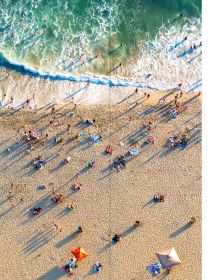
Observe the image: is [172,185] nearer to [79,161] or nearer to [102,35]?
[79,161]

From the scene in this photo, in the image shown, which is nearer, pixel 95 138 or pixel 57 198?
pixel 57 198

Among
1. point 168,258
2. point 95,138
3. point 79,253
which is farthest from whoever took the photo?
point 95,138

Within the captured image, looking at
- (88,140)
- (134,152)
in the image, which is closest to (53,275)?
(88,140)

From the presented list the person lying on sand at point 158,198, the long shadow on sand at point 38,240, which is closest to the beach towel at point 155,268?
the person lying on sand at point 158,198

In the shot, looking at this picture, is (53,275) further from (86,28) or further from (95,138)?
(86,28)

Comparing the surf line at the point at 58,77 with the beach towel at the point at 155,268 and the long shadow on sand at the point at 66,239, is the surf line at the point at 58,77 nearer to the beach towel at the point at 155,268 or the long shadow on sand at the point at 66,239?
the long shadow on sand at the point at 66,239

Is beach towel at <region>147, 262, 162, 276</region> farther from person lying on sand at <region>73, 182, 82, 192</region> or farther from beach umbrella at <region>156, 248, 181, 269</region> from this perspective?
person lying on sand at <region>73, 182, 82, 192</region>
